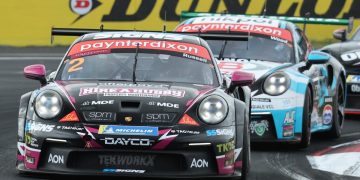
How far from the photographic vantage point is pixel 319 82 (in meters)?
12.6

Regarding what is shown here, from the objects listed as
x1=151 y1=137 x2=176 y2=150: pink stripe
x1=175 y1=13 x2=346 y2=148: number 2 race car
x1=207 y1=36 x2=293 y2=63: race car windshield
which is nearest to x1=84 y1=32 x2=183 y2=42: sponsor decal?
x1=175 y1=13 x2=346 y2=148: number 2 race car

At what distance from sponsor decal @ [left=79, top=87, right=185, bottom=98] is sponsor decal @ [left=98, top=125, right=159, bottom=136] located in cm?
40

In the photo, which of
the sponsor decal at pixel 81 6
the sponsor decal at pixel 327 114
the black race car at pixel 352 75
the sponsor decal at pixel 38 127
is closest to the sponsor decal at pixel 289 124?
the sponsor decal at pixel 327 114

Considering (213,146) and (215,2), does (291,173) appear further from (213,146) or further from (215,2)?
(215,2)

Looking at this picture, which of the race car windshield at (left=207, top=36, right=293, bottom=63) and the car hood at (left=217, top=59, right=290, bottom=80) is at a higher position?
the race car windshield at (left=207, top=36, right=293, bottom=63)

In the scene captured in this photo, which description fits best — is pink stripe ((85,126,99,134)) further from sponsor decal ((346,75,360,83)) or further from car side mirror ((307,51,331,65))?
sponsor decal ((346,75,360,83))

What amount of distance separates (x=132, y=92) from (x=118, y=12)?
17201 millimetres

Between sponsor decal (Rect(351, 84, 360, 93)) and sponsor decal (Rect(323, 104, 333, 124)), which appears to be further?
sponsor decal (Rect(351, 84, 360, 93))

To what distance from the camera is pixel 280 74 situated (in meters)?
11.5

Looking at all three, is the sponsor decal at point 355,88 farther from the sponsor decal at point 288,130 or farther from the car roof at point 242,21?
the sponsor decal at point 288,130

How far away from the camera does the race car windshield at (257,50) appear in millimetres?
12297

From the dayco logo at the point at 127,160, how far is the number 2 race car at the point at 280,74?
251 cm

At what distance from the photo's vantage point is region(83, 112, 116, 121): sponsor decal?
8.05 metres

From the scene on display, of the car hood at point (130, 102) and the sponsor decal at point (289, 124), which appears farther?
the sponsor decal at point (289, 124)
